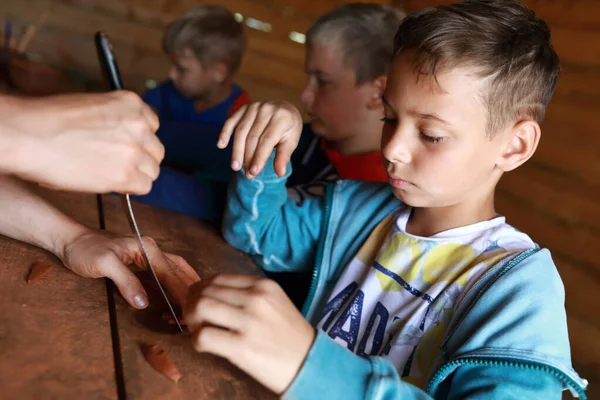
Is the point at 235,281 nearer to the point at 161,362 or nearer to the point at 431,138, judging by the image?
the point at 161,362

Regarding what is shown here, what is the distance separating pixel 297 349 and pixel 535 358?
31cm

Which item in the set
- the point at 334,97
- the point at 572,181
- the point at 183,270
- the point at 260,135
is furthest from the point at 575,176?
the point at 183,270

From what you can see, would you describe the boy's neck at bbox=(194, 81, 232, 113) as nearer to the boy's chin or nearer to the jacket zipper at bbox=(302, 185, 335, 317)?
the jacket zipper at bbox=(302, 185, 335, 317)

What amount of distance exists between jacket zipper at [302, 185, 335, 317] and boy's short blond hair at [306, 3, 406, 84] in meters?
0.58

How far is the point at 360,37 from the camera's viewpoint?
169 cm

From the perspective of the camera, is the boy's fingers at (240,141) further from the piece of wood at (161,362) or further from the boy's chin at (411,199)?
the piece of wood at (161,362)

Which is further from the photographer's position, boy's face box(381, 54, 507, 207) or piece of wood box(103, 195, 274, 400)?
boy's face box(381, 54, 507, 207)

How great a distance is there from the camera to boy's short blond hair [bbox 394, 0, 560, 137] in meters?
0.93

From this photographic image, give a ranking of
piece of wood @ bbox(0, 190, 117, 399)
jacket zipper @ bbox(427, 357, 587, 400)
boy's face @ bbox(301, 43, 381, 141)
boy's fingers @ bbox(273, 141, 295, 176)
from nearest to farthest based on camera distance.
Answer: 1. piece of wood @ bbox(0, 190, 117, 399)
2. jacket zipper @ bbox(427, 357, 587, 400)
3. boy's fingers @ bbox(273, 141, 295, 176)
4. boy's face @ bbox(301, 43, 381, 141)

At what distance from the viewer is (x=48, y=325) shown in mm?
723

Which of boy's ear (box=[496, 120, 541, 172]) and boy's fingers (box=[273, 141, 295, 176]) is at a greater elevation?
boy's ear (box=[496, 120, 541, 172])

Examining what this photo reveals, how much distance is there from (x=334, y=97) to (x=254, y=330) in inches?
43.3

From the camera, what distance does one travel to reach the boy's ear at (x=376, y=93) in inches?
64.8

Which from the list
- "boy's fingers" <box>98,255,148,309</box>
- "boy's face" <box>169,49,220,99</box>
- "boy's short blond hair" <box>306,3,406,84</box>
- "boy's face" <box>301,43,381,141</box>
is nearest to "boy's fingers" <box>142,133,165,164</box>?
"boy's fingers" <box>98,255,148,309</box>
